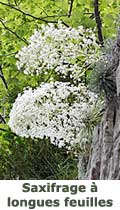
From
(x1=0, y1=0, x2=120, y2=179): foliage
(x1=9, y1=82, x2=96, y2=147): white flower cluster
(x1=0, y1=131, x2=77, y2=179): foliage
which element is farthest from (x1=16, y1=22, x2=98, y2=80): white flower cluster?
(x1=0, y1=131, x2=77, y2=179): foliage

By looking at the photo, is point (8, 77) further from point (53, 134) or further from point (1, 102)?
point (53, 134)

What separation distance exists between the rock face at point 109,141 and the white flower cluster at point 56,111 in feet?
0.41

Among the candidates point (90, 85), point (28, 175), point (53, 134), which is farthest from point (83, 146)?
point (28, 175)

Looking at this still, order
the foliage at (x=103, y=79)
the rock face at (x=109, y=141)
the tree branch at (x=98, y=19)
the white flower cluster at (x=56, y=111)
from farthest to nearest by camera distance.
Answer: the tree branch at (x=98, y=19) < the white flower cluster at (x=56, y=111) < the foliage at (x=103, y=79) < the rock face at (x=109, y=141)

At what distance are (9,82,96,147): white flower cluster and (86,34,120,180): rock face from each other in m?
0.13

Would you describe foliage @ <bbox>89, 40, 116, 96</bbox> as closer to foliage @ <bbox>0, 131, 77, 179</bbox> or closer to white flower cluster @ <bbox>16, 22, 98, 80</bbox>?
white flower cluster @ <bbox>16, 22, 98, 80</bbox>

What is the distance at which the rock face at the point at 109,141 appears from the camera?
8.78 ft

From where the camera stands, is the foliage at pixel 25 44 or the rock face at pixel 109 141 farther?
→ the foliage at pixel 25 44

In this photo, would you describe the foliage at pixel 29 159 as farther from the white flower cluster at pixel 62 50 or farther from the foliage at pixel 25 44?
the white flower cluster at pixel 62 50

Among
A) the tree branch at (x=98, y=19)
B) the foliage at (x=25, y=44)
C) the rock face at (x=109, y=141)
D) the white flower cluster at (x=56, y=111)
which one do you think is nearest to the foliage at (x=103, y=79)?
the rock face at (x=109, y=141)

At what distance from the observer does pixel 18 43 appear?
15.5 feet

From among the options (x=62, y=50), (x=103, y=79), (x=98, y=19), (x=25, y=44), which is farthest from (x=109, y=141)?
(x=25, y=44)

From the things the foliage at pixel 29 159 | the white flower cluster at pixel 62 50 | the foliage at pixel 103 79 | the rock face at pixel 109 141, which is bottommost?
the foliage at pixel 29 159

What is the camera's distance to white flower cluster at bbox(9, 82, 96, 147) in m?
3.03
